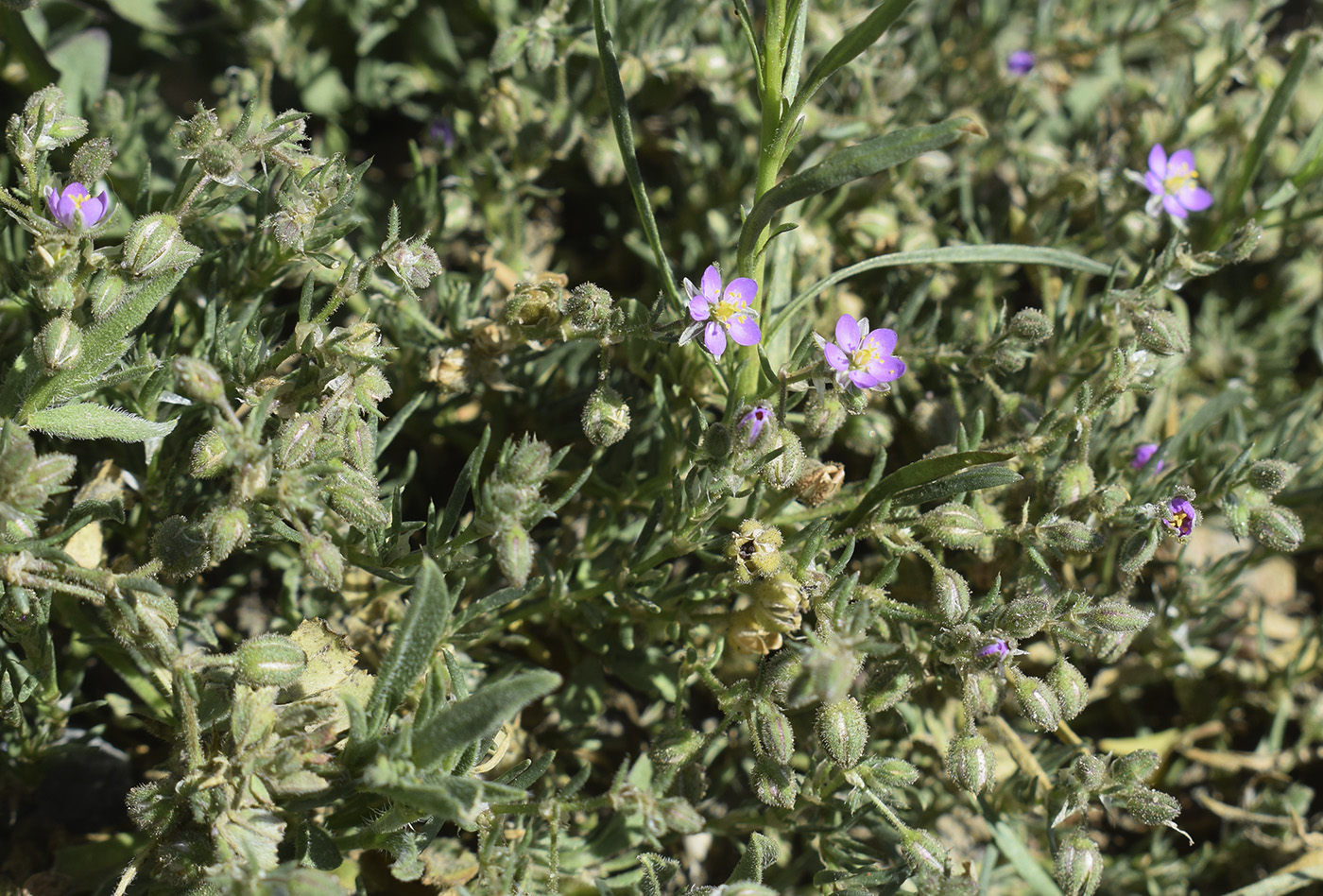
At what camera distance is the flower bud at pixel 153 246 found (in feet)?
7.66

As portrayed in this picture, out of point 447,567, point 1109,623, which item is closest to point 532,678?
point 447,567

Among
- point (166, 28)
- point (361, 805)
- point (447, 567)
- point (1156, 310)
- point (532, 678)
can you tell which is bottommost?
point (361, 805)

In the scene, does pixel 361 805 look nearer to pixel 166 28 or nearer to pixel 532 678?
pixel 532 678

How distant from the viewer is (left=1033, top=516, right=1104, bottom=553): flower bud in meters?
2.58

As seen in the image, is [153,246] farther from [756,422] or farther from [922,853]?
[922,853]

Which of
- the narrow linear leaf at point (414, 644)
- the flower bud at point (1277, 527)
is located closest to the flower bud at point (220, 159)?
the narrow linear leaf at point (414, 644)

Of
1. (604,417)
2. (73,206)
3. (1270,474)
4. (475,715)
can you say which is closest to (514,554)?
(475,715)

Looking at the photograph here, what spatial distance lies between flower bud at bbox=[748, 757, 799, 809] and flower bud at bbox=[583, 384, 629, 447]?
859mm

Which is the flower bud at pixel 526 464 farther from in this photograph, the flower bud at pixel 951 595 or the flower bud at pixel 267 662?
the flower bud at pixel 951 595

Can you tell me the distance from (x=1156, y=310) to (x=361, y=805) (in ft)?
7.86

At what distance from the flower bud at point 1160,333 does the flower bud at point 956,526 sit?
27.8 inches

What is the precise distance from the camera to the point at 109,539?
300cm

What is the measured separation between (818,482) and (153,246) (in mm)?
1668

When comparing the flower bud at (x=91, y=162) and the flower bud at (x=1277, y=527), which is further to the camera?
the flower bud at (x=1277, y=527)
